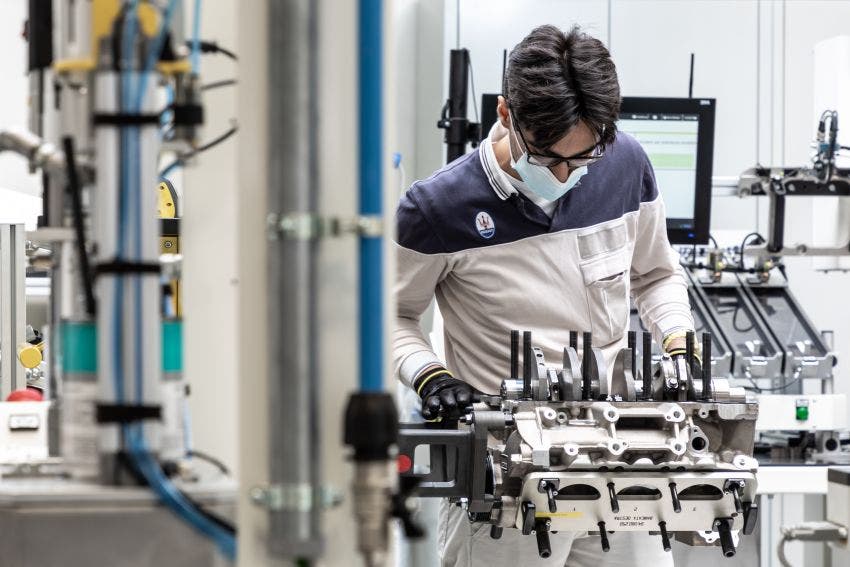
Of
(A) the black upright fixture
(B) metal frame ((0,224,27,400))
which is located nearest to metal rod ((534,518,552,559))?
(A) the black upright fixture

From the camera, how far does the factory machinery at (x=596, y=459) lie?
166 cm

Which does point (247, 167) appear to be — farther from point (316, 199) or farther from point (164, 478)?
point (164, 478)

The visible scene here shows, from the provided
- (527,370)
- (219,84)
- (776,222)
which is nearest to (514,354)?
(527,370)

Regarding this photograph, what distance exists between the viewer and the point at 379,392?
3.04 feet

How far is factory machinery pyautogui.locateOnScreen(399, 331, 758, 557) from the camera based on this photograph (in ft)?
5.44

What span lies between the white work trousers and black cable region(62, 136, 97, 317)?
3.80 ft

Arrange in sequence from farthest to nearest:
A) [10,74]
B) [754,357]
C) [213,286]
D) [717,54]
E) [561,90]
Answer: [10,74]
[717,54]
[754,357]
[561,90]
[213,286]

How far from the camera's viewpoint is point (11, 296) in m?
3.61

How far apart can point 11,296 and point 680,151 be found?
2.23 m

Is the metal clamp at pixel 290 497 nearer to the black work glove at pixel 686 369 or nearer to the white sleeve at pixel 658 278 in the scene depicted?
the black work glove at pixel 686 369

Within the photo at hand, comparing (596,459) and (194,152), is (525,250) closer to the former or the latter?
(596,459)

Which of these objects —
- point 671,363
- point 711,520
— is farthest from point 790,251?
point 711,520

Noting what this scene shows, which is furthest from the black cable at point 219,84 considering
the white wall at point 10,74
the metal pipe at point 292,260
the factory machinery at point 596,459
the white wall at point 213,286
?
the white wall at point 10,74

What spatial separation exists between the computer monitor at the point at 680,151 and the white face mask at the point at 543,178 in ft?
4.67
